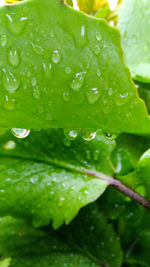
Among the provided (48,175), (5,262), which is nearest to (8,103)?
(48,175)

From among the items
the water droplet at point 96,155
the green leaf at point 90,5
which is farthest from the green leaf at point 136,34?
the green leaf at point 90,5

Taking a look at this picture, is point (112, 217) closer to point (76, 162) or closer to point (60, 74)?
point (76, 162)

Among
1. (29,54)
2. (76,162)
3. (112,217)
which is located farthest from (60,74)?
(112,217)

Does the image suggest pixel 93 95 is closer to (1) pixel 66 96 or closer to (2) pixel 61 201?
(1) pixel 66 96

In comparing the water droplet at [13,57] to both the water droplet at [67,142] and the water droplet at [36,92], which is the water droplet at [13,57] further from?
the water droplet at [67,142]

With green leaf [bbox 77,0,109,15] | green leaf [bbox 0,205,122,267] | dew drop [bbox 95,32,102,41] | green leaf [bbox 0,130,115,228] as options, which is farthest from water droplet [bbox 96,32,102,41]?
green leaf [bbox 77,0,109,15]

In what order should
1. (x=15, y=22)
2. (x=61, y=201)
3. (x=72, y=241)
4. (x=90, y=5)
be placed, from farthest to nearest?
1. (x=90, y=5)
2. (x=72, y=241)
3. (x=61, y=201)
4. (x=15, y=22)
